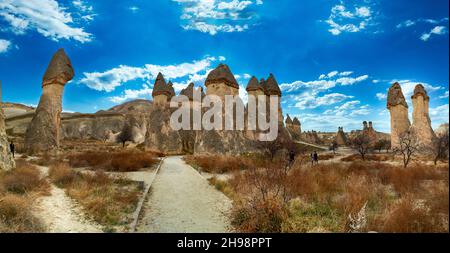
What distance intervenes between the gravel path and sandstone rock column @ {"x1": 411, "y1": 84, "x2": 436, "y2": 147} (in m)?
28.0

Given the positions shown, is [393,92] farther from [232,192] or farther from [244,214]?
[244,214]

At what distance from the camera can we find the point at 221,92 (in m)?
25.0

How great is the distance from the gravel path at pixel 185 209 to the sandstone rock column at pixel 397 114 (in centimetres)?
2713

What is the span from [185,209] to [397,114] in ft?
99.9

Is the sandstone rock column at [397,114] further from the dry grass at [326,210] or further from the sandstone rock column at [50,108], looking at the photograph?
the sandstone rock column at [50,108]

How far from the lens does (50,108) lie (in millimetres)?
23234

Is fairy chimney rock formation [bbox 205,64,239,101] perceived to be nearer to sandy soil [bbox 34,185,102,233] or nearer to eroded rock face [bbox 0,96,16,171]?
eroded rock face [bbox 0,96,16,171]

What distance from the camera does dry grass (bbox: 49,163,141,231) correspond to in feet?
19.8

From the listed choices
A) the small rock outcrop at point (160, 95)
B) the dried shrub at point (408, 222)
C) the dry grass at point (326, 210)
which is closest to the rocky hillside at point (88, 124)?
the small rock outcrop at point (160, 95)

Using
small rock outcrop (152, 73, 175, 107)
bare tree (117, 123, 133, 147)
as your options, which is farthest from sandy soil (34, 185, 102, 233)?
Result: bare tree (117, 123, 133, 147)

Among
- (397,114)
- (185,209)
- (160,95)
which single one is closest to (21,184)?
(185,209)

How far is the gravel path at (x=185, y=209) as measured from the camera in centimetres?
550
